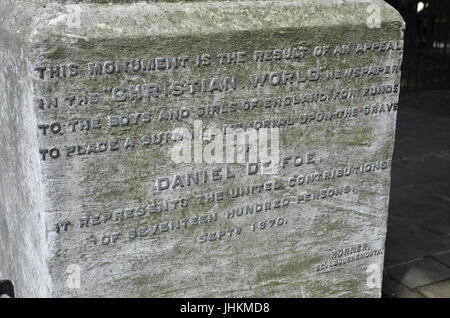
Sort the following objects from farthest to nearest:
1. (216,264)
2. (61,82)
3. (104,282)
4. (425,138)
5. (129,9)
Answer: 1. (425,138)
2. (216,264)
3. (104,282)
4. (129,9)
5. (61,82)

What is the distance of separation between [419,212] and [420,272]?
A: 46.5 inches

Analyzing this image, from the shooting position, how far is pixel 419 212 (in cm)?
521

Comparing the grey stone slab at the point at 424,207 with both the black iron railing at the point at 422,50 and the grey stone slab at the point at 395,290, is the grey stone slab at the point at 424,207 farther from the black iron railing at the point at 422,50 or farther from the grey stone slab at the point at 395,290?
the black iron railing at the point at 422,50

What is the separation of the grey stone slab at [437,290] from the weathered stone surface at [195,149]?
31.2 inches

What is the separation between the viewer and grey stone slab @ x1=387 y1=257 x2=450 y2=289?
4.01 m

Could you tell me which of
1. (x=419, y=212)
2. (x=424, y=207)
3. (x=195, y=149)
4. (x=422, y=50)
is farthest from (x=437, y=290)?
(x=422, y=50)

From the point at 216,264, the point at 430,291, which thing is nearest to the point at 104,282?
the point at 216,264

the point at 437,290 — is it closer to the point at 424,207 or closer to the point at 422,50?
the point at 424,207

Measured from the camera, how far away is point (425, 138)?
7.55 m

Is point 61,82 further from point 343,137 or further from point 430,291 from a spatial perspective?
point 430,291

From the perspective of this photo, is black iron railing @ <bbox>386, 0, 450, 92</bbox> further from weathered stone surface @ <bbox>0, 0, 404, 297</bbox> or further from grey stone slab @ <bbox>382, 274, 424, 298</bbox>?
weathered stone surface @ <bbox>0, 0, 404, 297</bbox>

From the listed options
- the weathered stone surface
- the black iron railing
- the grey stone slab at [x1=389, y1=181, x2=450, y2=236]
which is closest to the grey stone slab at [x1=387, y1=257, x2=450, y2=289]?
the grey stone slab at [x1=389, y1=181, x2=450, y2=236]

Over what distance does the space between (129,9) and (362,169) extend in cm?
155

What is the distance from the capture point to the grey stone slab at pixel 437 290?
3805 mm
